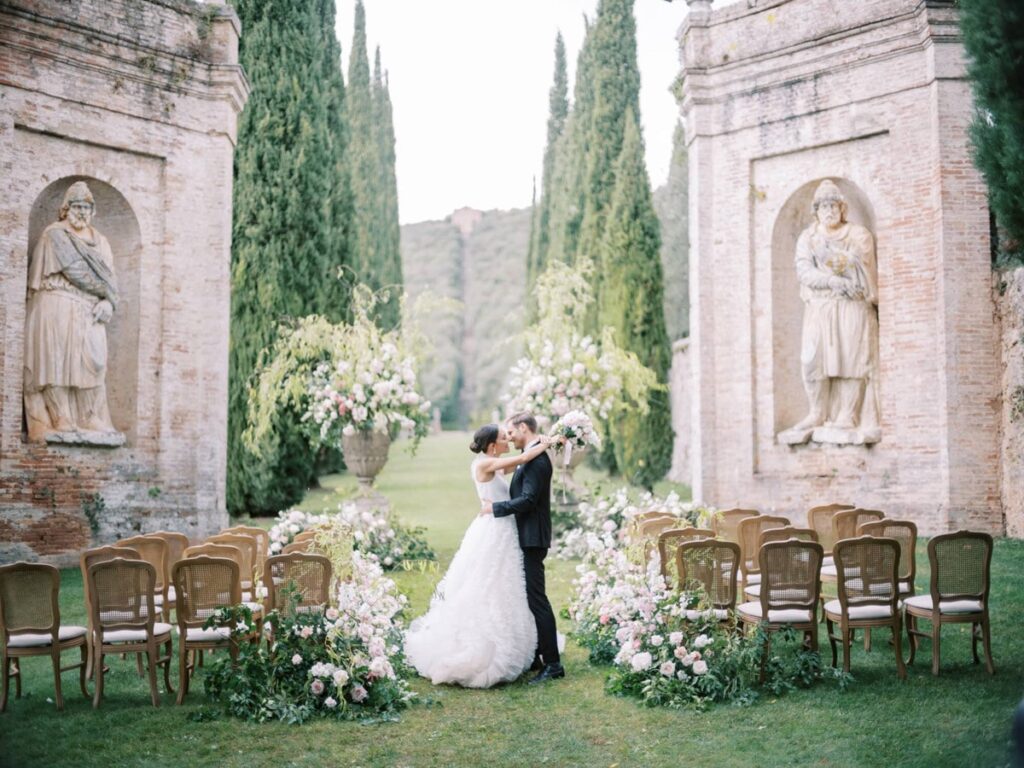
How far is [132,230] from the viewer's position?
13133mm

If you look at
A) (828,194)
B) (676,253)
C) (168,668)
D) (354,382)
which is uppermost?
(676,253)

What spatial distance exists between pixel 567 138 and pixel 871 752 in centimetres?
2582

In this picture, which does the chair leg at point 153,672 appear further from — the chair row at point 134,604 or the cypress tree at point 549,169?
the cypress tree at point 549,169

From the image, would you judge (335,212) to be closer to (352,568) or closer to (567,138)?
(567,138)

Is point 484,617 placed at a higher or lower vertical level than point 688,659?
higher

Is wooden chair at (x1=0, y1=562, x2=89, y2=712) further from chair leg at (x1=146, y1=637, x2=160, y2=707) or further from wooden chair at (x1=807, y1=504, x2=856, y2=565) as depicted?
wooden chair at (x1=807, y1=504, x2=856, y2=565)

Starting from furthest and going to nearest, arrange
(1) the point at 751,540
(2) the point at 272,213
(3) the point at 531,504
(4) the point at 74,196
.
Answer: (2) the point at 272,213 < (4) the point at 74,196 < (1) the point at 751,540 < (3) the point at 531,504

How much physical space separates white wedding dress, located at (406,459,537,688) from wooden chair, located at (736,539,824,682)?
1788mm

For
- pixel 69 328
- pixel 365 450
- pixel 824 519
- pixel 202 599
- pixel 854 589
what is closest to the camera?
pixel 202 599

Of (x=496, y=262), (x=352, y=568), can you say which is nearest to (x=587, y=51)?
(x=352, y=568)

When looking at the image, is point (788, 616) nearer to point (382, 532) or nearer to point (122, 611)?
point (122, 611)

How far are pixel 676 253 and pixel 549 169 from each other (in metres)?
6.66

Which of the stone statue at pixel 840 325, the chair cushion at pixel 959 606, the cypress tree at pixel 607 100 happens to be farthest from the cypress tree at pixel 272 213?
the chair cushion at pixel 959 606

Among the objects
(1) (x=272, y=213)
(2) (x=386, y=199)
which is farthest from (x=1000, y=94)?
(2) (x=386, y=199)
